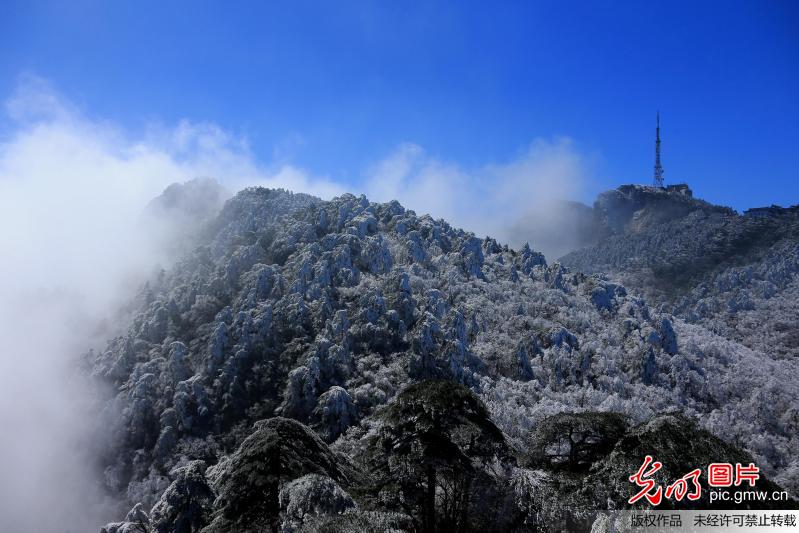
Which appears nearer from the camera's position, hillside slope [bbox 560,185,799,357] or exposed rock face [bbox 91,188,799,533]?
exposed rock face [bbox 91,188,799,533]

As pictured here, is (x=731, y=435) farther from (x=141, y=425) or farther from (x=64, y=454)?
(x=64, y=454)

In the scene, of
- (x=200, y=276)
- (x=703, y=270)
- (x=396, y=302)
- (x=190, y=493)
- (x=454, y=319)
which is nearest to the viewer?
(x=190, y=493)

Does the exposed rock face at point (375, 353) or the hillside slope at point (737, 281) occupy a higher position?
the hillside slope at point (737, 281)

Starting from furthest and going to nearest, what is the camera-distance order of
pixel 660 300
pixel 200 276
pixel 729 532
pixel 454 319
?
pixel 660 300 < pixel 200 276 < pixel 454 319 < pixel 729 532

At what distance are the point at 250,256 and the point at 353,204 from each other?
1280 inches

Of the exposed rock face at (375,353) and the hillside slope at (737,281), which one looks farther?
the hillside slope at (737,281)

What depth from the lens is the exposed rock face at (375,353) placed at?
73562 mm

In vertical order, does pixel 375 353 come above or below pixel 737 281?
below

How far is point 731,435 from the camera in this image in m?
72.9

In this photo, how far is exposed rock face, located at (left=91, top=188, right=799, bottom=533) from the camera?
241ft

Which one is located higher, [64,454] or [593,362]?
[593,362]

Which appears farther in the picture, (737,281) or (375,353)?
(737,281)

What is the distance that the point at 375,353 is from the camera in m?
85.4

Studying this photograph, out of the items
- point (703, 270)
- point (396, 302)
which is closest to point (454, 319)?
point (396, 302)
